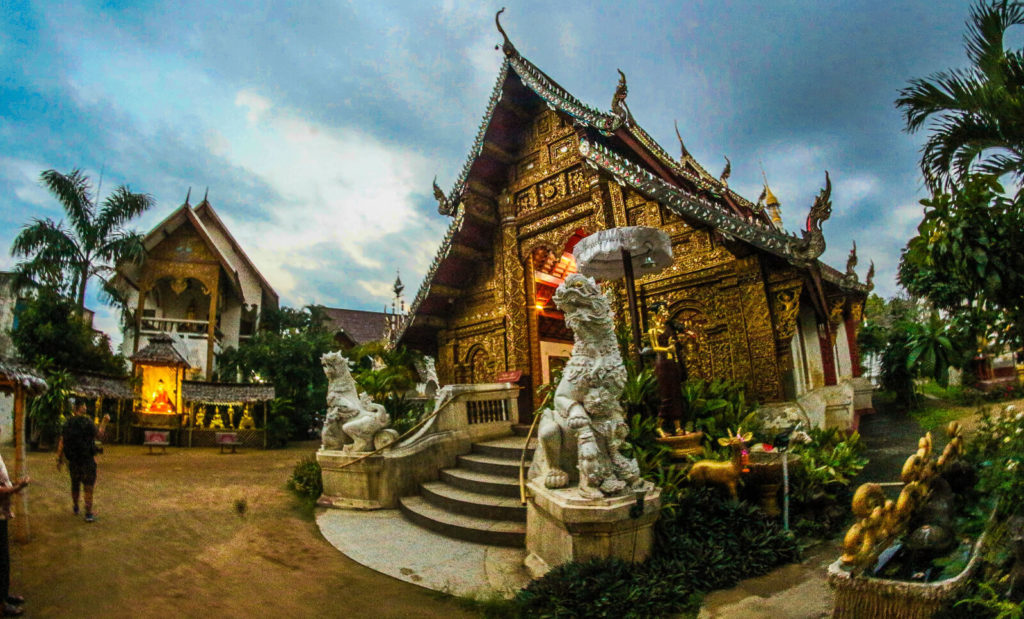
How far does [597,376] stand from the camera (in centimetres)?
389

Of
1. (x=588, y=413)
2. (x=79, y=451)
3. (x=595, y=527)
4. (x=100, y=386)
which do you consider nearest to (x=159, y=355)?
(x=100, y=386)

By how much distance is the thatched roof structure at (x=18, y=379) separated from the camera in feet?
14.5

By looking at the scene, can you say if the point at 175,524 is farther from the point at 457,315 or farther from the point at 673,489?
the point at 457,315

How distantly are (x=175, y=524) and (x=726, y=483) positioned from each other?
18.9 ft

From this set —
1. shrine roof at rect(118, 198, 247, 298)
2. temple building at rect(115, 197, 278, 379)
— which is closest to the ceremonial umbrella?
temple building at rect(115, 197, 278, 379)

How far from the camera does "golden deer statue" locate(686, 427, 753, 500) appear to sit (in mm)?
4281

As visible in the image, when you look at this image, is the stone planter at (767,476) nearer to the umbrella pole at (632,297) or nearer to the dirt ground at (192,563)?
the umbrella pole at (632,297)

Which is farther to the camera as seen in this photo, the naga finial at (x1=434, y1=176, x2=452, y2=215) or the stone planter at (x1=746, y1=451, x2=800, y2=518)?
the naga finial at (x1=434, y1=176, x2=452, y2=215)

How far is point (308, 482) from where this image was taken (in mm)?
7051

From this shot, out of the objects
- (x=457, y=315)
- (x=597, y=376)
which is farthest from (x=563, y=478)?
(x=457, y=315)

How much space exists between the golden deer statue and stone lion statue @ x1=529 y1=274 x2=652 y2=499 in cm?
88

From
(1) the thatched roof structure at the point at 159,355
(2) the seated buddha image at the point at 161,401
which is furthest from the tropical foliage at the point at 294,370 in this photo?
(2) the seated buddha image at the point at 161,401

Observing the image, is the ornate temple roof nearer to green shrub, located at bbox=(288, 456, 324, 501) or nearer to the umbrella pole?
the umbrella pole

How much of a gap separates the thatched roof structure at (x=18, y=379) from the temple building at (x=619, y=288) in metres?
5.96
